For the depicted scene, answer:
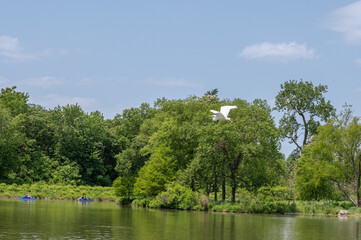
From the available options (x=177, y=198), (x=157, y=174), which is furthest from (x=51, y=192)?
(x=177, y=198)

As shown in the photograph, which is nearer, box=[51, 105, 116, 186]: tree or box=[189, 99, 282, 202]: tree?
box=[189, 99, 282, 202]: tree

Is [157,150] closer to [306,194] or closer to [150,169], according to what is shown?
[150,169]

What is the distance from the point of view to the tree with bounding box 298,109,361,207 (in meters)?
49.6

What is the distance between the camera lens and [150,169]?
54.5 m

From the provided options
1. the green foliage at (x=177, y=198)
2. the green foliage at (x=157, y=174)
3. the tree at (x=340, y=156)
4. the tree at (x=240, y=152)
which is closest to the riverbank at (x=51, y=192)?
the green foliage at (x=157, y=174)

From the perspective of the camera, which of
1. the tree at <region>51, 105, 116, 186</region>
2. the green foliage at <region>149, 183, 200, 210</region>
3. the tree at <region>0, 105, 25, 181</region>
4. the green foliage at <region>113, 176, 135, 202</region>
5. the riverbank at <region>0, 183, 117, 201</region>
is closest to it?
the green foliage at <region>149, 183, 200, 210</region>

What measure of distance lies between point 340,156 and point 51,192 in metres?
38.0

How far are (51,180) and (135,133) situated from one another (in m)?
18.6

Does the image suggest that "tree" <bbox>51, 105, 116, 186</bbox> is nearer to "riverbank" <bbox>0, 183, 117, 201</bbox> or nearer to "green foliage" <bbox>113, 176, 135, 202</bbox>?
"riverbank" <bbox>0, 183, 117, 201</bbox>

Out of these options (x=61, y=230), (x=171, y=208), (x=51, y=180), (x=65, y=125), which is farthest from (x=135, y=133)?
(x=61, y=230)

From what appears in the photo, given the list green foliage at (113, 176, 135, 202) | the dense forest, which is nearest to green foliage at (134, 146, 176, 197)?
the dense forest

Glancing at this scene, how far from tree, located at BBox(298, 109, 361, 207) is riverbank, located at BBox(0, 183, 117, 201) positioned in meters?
28.8

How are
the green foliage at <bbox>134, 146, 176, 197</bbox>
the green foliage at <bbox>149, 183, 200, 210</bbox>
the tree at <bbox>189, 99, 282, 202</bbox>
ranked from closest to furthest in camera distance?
the green foliage at <bbox>149, 183, 200, 210</bbox> → the tree at <bbox>189, 99, 282, 202</bbox> → the green foliage at <bbox>134, 146, 176, 197</bbox>

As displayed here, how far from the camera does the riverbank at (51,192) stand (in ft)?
225
